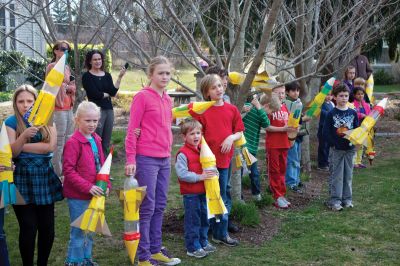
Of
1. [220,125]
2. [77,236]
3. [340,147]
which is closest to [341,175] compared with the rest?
[340,147]

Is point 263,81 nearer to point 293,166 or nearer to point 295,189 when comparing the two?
point 293,166

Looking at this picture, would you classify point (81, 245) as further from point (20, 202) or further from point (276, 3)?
point (276, 3)

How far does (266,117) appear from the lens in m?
6.42

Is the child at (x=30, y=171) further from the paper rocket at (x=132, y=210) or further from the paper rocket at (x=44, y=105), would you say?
the paper rocket at (x=132, y=210)

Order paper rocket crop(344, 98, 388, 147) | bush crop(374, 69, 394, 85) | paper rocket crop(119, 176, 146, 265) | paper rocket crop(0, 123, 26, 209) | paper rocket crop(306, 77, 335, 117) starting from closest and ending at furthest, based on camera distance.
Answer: paper rocket crop(0, 123, 26, 209), paper rocket crop(119, 176, 146, 265), paper rocket crop(344, 98, 388, 147), paper rocket crop(306, 77, 335, 117), bush crop(374, 69, 394, 85)

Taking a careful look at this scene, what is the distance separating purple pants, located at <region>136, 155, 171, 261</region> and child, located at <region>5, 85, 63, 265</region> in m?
0.69

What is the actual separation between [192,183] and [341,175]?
2504mm

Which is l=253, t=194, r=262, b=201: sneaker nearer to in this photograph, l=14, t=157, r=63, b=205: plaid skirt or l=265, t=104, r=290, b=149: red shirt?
l=265, t=104, r=290, b=149: red shirt

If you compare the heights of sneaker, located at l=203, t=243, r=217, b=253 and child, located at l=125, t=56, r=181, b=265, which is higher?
child, located at l=125, t=56, r=181, b=265

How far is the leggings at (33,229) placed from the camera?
433 cm

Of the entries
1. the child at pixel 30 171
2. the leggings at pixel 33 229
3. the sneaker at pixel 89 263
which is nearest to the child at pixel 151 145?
the sneaker at pixel 89 263

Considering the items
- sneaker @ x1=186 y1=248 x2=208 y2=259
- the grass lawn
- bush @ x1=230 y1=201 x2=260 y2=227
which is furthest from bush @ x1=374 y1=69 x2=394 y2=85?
sneaker @ x1=186 y1=248 x2=208 y2=259

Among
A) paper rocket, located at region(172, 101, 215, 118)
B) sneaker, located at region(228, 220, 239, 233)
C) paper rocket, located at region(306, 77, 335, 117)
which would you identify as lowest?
sneaker, located at region(228, 220, 239, 233)

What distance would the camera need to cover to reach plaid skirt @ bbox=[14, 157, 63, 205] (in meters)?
4.29
